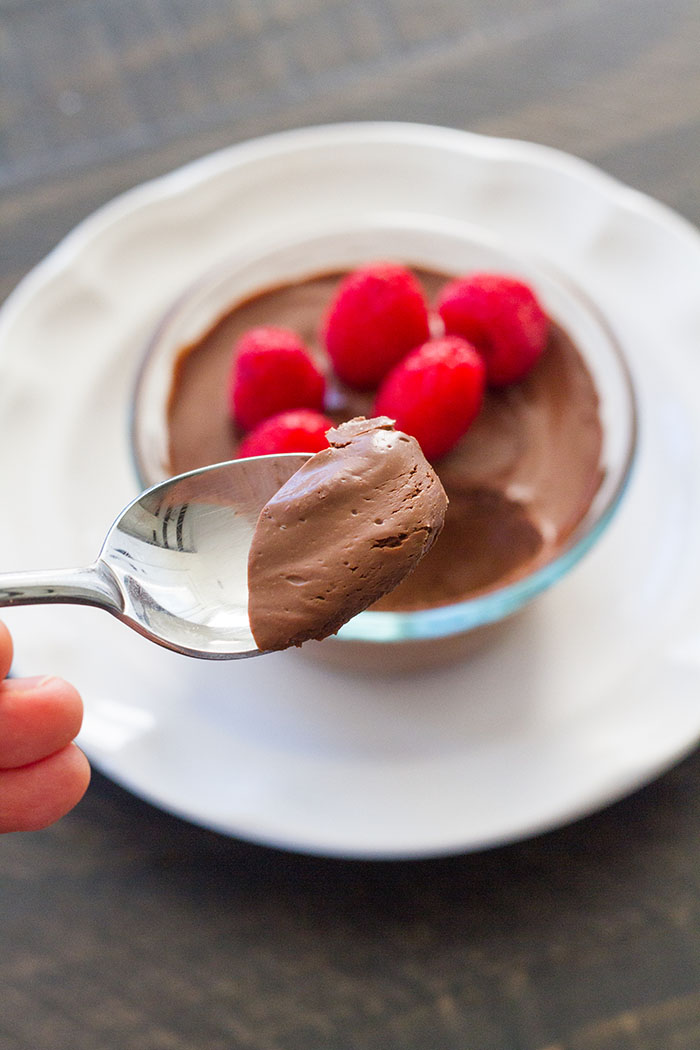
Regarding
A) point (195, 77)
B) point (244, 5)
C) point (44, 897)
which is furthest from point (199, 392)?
point (244, 5)

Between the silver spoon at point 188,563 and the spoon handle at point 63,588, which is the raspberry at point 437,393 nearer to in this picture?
the silver spoon at point 188,563

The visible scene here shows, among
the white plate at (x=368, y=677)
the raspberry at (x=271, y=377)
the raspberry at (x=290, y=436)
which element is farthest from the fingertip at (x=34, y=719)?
the raspberry at (x=271, y=377)

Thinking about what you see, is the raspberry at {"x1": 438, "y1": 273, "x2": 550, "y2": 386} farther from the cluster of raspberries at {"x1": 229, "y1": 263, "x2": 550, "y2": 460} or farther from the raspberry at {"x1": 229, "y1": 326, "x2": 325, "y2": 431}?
the raspberry at {"x1": 229, "y1": 326, "x2": 325, "y2": 431}

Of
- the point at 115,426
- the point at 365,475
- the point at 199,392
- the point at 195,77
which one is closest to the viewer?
the point at 365,475

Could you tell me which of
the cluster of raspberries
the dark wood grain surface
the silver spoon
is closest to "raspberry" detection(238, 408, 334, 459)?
the cluster of raspberries

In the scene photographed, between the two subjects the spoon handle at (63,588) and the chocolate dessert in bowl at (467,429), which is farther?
the chocolate dessert in bowl at (467,429)

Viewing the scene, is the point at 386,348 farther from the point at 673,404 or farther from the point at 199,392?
the point at 673,404

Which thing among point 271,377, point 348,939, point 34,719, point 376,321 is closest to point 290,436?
point 271,377
